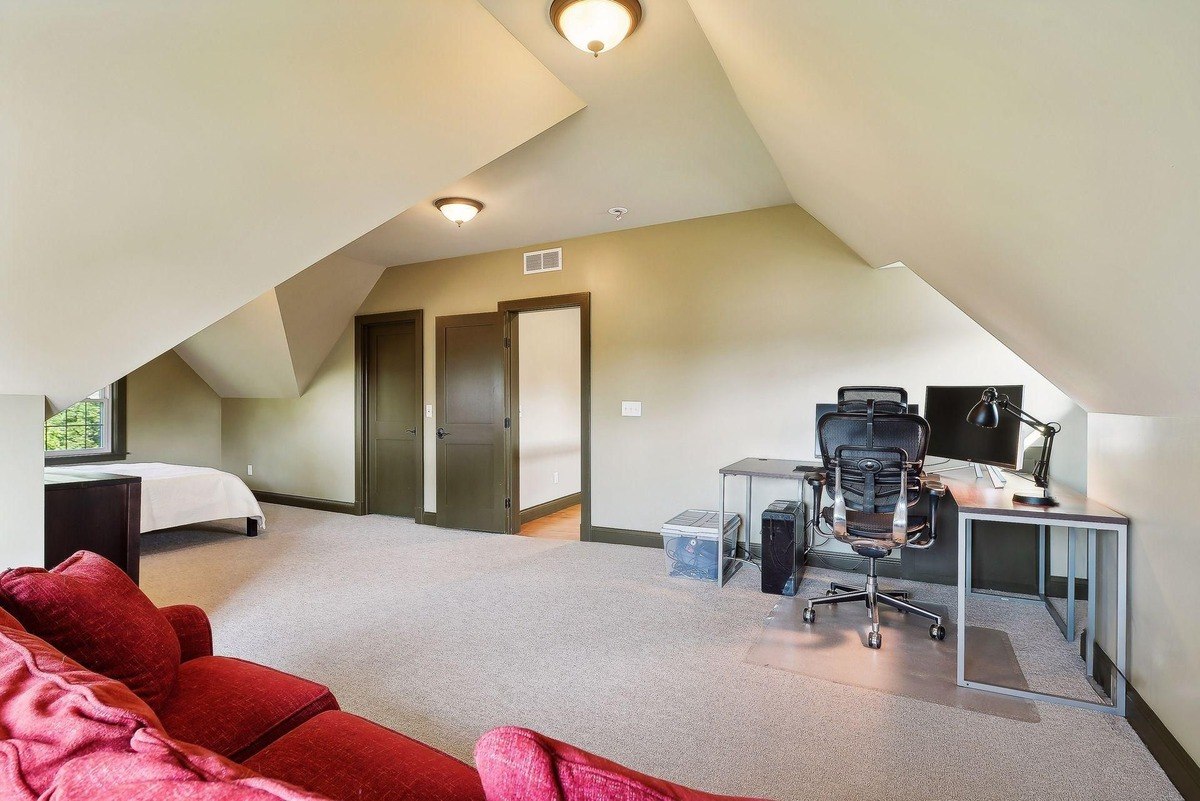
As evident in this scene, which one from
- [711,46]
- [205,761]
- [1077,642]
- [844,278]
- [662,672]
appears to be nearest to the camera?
[205,761]

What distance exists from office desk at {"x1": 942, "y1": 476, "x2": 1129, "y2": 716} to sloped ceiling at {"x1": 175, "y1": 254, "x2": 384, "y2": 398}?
18.2 feet

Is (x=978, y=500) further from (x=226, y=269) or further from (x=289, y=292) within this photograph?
(x=289, y=292)

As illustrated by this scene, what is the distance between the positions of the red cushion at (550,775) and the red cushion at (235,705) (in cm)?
103

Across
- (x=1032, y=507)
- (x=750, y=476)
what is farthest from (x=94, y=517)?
(x=1032, y=507)

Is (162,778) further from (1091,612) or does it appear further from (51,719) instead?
(1091,612)

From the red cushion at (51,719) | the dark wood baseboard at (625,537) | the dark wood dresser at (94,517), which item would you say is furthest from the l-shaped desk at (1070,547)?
the dark wood dresser at (94,517)

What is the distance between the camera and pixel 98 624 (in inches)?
53.9

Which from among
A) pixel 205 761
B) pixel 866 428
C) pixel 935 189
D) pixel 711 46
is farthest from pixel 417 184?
pixel 205 761

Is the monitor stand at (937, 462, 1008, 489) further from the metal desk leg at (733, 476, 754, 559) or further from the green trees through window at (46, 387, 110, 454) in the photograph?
the green trees through window at (46, 387, 110, 454)

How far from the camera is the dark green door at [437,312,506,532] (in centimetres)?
564

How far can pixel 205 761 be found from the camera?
0.65 metres

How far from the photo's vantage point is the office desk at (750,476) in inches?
152

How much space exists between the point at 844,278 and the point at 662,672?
308 centimetres

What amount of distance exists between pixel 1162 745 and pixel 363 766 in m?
2.57
